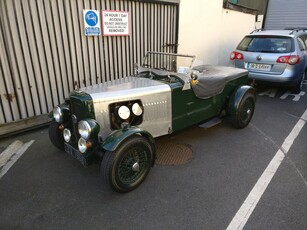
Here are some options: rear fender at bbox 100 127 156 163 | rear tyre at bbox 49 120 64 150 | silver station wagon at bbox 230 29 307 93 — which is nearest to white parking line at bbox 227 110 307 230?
rear fender at bbox 100 127 156 163

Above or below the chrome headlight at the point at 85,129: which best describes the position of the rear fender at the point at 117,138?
below

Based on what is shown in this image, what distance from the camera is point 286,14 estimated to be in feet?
45.3

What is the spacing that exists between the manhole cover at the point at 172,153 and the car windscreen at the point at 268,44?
13.8ft

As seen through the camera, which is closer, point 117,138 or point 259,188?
point 117,138

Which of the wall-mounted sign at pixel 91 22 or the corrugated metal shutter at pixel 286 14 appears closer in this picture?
the wall-mounted sign at pixel 91 22

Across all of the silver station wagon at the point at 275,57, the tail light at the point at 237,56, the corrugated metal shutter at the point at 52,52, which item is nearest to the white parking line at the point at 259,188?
the silver station wagon at the point at 275,57

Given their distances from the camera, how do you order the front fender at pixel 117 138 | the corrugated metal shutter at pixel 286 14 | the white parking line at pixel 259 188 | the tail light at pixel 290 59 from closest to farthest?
the white parking line at pixel 259 188
the front fender at pixel 117 138
the tail light at pixel 290 59
the corrugated metal shutter at pixel 286 14

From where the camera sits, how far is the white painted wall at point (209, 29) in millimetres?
7578

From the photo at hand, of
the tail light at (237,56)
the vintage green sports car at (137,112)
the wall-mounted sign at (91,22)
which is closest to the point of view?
the vintage green sports car at (137,112)

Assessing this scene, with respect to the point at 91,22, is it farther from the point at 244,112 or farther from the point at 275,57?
the point at 275,57

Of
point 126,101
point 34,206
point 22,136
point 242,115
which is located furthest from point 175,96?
point 22,136

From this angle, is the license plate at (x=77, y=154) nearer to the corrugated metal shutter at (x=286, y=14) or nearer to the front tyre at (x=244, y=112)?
the front tyre at (x=244, y=112)

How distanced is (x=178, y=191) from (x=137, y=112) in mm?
1157

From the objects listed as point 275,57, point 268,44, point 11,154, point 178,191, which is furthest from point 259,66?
point 11,154
